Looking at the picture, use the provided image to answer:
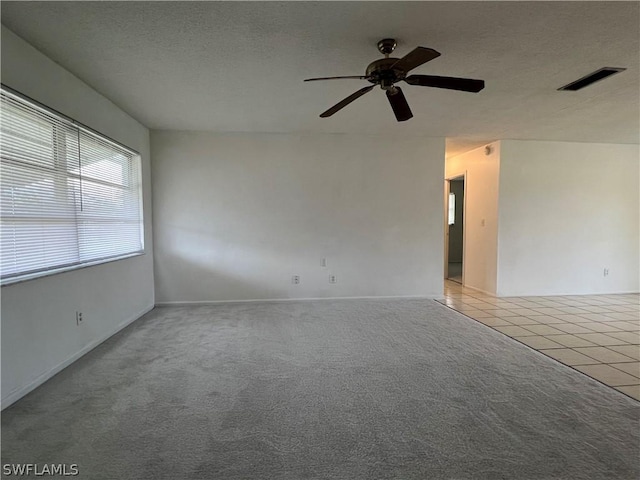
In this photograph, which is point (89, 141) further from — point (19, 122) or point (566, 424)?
point (566, 424)

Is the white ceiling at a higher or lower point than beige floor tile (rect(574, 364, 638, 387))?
higher

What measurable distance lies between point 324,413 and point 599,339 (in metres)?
3.07

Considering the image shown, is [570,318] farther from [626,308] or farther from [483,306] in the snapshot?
[626,308]

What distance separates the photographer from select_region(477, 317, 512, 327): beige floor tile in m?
3.77

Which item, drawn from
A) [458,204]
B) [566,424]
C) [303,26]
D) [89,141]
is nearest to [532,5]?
[303,26]

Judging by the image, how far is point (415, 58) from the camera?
191 centimetres

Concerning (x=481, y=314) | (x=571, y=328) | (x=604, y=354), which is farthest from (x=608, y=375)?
(x=481, y=314)

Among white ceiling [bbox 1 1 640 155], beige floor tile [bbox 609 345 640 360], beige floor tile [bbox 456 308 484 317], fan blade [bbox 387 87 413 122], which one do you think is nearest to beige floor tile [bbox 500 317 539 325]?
beige floor tile [bbox 456 308 484 317]

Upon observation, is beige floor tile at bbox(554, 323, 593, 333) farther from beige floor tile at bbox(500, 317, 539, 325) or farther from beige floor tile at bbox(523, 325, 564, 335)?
beige floor tile at bbox(500, 317, 539, 325)

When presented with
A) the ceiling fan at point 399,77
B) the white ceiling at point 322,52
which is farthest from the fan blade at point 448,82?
the white ceiling at point 322,52

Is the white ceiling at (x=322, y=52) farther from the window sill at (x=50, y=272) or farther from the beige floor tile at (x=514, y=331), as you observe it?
the beige floor tile at (x=514, y=331)

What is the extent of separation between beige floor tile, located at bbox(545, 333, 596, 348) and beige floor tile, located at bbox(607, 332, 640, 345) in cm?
42

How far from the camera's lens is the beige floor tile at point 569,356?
2.73 m

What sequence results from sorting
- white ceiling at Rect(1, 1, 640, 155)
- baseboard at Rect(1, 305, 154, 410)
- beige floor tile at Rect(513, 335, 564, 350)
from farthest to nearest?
beige floor tile at Rect(513, 335, 564, 350), baseboard at Rect(1, 305, 154, 410), white ceiling at Rect(1, 1, 640, 155)
